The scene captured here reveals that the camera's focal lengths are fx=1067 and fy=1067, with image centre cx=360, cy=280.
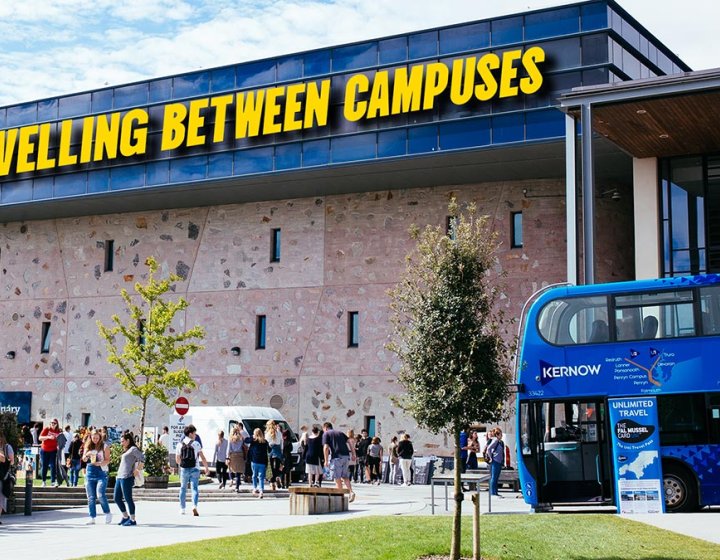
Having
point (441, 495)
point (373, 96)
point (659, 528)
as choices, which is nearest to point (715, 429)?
point (659, 528)

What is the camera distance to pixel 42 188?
40531mm

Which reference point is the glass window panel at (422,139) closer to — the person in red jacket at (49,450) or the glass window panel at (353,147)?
the glass window panel at (353,147)

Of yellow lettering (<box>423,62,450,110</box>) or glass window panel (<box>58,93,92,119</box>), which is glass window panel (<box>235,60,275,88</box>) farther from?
glass window panel (<box>58,93,92,119</box>)

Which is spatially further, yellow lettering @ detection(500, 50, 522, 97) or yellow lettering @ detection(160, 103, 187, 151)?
yellow lettering @ detection(160, 103, 187, 151)

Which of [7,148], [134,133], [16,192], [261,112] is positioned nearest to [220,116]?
[261,112]

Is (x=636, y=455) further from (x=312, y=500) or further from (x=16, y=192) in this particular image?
(x=16, y=192)

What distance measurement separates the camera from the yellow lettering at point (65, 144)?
4003 cm

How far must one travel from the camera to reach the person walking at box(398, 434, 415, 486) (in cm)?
3228

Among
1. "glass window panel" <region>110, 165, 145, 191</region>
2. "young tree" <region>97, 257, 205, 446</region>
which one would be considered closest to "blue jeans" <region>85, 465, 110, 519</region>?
"young tree" <region>97, 257, 205, 446</region>

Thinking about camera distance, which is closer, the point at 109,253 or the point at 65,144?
the point at 65,144

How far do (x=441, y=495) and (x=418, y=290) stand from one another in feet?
45.8

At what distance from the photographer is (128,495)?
19547 millimetres

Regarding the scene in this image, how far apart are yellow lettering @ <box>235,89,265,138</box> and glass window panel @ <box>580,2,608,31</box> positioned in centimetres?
1128

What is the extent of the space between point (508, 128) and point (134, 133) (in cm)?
1463
